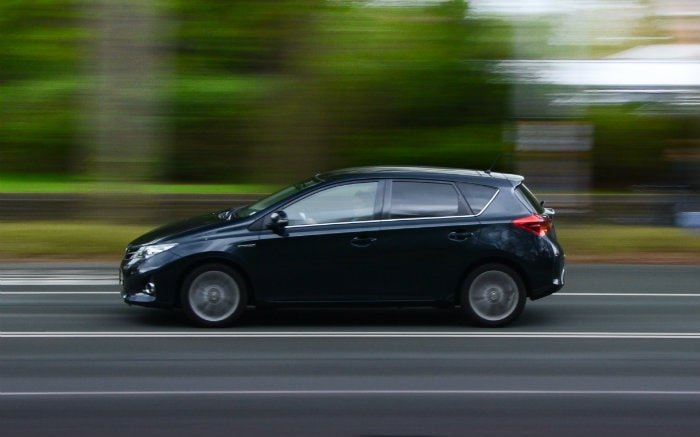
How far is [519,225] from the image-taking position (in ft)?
33.2

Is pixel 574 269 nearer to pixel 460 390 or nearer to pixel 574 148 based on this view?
pixel 574 148

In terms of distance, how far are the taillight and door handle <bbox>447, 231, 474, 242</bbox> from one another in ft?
1.46

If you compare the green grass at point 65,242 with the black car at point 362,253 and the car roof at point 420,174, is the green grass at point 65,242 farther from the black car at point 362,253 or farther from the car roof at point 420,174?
the car roof at point 420,174

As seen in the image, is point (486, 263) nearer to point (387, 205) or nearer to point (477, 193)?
point (477, 193)

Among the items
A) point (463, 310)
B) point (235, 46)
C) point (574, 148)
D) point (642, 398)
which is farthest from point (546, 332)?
point (235, 46)

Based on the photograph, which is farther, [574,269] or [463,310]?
[574,269]

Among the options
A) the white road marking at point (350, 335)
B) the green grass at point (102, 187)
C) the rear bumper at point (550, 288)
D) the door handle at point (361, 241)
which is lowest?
the white road marking at point (350, 335)

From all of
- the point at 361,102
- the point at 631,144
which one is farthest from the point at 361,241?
the point at 631,144

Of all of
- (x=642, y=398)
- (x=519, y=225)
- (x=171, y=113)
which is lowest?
(x=642, y=398)

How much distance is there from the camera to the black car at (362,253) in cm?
989

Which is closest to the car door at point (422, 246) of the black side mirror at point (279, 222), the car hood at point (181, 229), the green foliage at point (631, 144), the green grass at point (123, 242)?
the black side mirror at point (279, 222)

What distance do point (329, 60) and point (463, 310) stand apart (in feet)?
42.7

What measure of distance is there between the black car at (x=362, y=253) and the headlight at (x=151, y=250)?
0.01 m

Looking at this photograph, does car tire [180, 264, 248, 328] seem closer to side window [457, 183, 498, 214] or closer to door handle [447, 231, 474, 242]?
door handle [447, 231, 474, 242]
